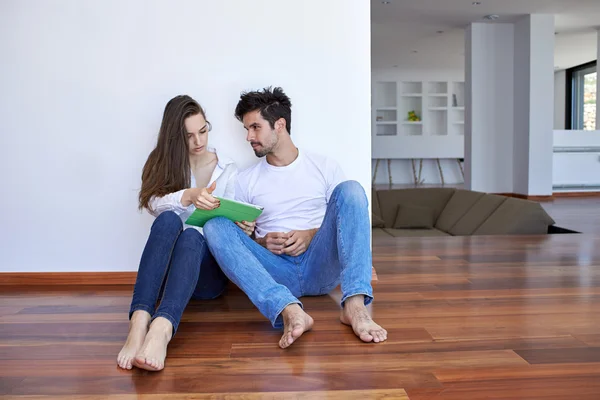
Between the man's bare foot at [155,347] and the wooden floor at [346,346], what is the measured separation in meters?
0.03

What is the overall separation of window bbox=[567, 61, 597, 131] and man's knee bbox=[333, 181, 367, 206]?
40.5 ft

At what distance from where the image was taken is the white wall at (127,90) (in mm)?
2506

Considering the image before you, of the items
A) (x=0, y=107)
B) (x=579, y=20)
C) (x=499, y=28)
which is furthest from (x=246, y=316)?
(x=579, y=20)

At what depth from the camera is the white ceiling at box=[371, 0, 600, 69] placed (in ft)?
24.5

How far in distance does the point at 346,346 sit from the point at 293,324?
18 centimetres

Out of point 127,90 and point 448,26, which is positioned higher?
point 448,26

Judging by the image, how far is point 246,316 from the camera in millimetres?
2084

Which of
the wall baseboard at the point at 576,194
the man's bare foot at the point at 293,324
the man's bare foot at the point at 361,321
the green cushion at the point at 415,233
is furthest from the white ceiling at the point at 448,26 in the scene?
the man's bare foot at the point at 293,324

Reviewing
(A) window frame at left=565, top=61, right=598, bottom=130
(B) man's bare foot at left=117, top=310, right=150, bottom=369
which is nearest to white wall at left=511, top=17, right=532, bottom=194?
(A) window frame at left=565, top=61, right=598, bottom=130

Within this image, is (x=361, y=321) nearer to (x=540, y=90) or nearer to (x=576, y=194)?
(x=540, y=90)

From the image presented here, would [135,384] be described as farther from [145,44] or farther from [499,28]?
[499,28]

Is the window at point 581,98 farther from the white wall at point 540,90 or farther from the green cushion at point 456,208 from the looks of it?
the green cushion at point 456,208

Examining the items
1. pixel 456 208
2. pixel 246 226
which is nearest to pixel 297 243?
pixel 246 226

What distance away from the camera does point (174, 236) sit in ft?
6.12
